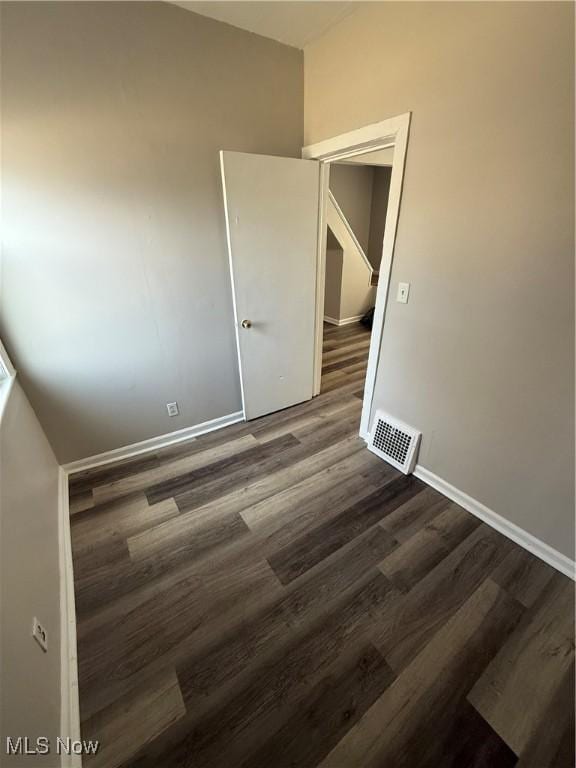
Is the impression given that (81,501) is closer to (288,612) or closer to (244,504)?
(244,504)

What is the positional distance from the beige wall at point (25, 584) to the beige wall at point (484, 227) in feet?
6.58

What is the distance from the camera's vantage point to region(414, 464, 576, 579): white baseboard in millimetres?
1460

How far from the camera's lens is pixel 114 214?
171 centimetres

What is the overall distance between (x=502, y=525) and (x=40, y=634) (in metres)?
2.11

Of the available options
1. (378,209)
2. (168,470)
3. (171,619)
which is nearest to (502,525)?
(171,619)

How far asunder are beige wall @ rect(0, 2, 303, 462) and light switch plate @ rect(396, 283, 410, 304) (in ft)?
3.96

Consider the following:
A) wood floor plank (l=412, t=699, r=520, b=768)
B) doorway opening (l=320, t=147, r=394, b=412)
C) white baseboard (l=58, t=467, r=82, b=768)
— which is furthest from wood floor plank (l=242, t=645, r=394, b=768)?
doorway opening (l=320, t=147, r=394, b=412)

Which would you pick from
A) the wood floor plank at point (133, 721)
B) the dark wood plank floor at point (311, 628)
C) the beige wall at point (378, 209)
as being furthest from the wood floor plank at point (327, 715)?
the beige wall at point (378, 209)

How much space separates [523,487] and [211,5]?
2992mm

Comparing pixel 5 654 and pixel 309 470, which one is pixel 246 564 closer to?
pixel 309 470

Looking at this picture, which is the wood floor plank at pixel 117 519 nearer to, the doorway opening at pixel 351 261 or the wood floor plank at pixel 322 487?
the wood floor plank at pixel 322 487

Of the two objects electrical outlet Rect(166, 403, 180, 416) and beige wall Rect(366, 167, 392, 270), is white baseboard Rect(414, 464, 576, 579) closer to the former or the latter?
electrical outlet Rect(166, 403, 180, 416)

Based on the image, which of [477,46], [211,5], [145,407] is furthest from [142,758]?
[211,5]

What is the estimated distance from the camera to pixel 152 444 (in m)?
2.30
